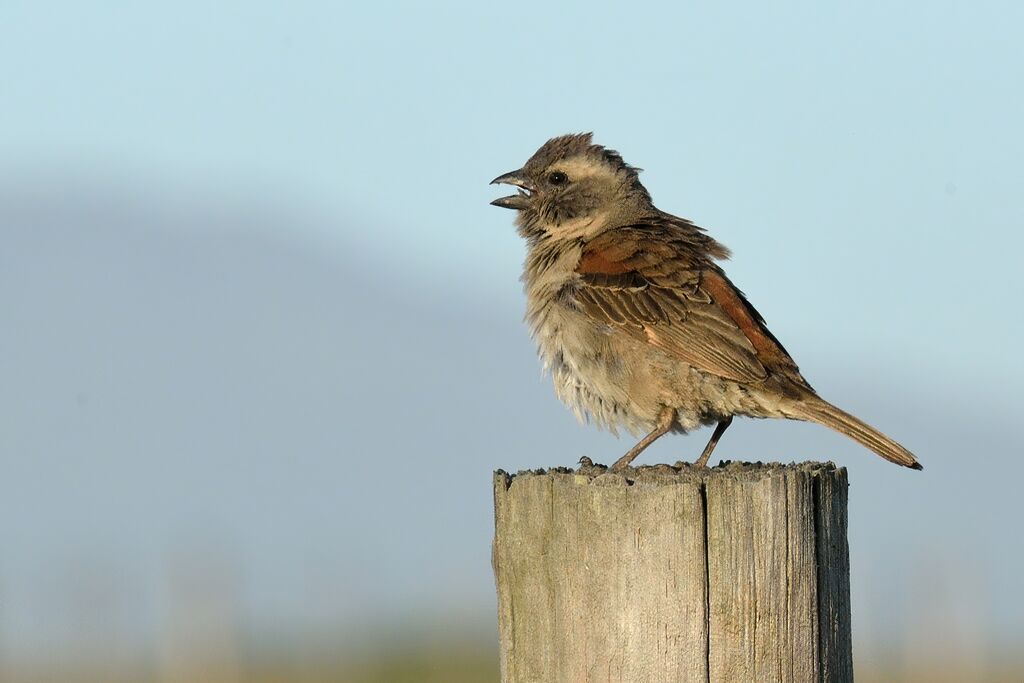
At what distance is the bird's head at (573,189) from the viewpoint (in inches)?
302

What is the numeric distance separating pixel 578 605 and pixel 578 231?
4122 millimetres

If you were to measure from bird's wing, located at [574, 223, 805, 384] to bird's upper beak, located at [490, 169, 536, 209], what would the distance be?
0.97 metres

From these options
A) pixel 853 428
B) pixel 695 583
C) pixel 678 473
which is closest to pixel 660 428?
pixel 853 428

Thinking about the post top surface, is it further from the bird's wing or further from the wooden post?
the bird's wing

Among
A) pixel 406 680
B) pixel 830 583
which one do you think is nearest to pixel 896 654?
pixel 406 680

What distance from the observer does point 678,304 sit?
654cm

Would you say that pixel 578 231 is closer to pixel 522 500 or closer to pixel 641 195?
pixel 641 195

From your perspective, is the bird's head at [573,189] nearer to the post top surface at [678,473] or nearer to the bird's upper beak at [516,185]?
the bird's upper beak at [516,185]

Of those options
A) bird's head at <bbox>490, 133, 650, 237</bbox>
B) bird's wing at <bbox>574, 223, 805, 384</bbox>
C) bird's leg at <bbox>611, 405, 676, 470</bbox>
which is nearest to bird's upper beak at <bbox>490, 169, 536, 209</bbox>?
bird's head at <bbox>490, 133, 650, 237</bbox>

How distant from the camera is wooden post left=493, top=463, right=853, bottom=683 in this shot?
354 cm

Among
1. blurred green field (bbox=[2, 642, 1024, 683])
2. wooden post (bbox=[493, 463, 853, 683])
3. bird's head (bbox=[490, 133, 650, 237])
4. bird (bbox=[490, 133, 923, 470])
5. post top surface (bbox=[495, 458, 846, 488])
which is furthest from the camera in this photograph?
blurred green field (bbox=[2, 642, 1024, 683])

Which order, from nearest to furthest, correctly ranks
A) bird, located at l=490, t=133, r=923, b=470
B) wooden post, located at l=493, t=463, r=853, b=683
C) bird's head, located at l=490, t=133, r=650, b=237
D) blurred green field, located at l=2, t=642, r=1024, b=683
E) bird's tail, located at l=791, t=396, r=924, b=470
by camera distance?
wooden post, located at l=493, t=463, r=853, b=683 → bird's tail, located at l=791, t=396, r=924, b=470 → bird, located at l=490, t=133, r=923, b=470 → bird's head, located at l=490, t=133, r=650, b=237 → blurred green field, located at l=2, t=642, r=1024, b=683

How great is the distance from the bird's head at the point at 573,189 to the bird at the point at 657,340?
1.32 ft

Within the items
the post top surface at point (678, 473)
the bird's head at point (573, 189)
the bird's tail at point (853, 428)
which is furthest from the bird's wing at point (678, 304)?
the post top surface at point (678, 473)
